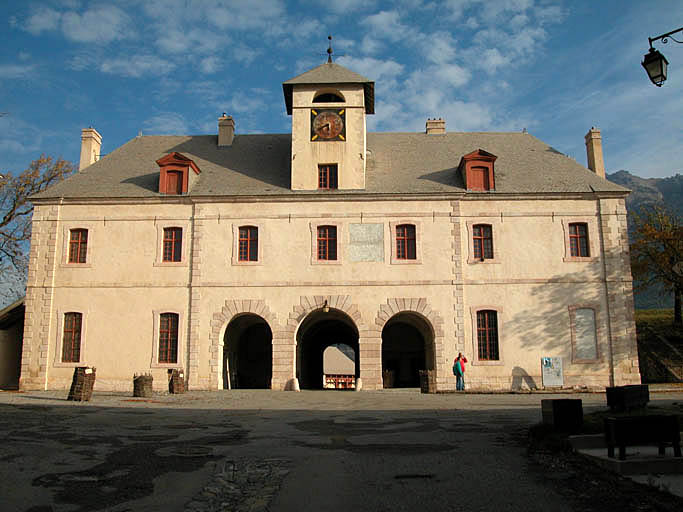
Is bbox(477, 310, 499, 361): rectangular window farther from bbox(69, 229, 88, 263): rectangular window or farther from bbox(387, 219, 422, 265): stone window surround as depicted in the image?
bbox(69, 229, 88, 263): rectangular window

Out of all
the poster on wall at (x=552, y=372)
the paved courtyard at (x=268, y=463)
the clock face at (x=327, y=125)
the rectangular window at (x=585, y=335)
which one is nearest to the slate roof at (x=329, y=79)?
the clock face at (x=327, y=125)

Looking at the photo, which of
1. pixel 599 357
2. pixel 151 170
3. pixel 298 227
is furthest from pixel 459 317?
pixel 151 170

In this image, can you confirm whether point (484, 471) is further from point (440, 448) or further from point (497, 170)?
point (497, 170)

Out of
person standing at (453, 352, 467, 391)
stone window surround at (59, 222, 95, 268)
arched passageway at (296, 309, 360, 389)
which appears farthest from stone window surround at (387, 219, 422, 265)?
stone window surround at (59, 222, 95, 268)

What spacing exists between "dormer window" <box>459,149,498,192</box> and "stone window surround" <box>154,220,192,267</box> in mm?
12275

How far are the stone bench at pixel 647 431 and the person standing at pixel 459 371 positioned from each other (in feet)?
54.7

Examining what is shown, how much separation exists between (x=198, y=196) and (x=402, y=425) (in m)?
16.9

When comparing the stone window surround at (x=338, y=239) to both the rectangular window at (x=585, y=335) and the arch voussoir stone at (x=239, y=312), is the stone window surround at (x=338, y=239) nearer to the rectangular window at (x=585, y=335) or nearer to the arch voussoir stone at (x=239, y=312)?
the arch voussoir stone at (x=239, y=312)

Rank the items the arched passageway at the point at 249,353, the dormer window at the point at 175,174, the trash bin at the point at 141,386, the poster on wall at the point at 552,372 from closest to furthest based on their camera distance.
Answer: the trash bin at the point at 141,386 → the poster on wall at the point at 552,372 → the dormer window at the point at 175,174 → the arched passageway at the point at 249,353

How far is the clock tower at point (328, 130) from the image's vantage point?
26438 millimetres

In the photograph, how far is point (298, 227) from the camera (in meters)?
25.7

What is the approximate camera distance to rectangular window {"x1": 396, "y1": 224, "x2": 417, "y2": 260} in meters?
25.5

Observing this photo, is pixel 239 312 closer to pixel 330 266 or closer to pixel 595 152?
pixel 330 266

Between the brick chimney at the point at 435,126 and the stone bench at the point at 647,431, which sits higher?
the brick chimney at the point at 435,126
